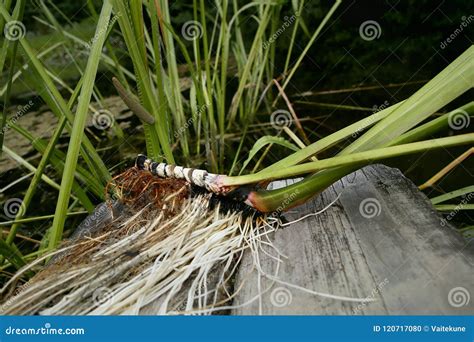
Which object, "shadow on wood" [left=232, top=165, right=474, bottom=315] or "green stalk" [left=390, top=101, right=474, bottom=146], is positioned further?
"green stalk" [left=390, top=101, right=474, bottom=146]

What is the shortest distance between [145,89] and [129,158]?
1.04m

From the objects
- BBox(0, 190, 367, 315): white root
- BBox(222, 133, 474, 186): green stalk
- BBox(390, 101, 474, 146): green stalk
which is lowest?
BBox(0, 190, 367, 315): white root

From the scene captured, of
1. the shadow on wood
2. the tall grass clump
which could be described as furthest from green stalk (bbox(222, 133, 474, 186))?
the shadow on wood

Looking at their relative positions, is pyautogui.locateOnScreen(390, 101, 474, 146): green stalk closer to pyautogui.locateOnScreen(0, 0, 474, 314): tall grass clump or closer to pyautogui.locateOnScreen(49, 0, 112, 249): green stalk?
pyautogui.locateOnScreen(0, 0, 474, 314): tall grass clump

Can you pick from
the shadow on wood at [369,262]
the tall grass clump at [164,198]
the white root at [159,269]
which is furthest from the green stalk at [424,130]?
the white root at [159,269]

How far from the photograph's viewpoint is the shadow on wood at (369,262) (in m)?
0.60

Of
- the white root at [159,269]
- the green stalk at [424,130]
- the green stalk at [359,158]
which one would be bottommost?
the white root at [159,269]

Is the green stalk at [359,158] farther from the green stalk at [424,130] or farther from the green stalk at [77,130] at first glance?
the green stalk at [77,130]

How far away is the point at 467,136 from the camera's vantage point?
2.04 ft

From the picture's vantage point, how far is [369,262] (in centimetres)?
68

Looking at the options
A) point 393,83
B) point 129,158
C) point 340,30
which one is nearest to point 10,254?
point 129,158

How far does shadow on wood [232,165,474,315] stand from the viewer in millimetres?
595

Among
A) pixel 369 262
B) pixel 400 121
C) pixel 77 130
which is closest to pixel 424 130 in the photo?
pixel 400 121

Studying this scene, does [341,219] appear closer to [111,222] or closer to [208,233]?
[208,233]
